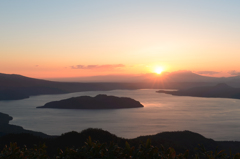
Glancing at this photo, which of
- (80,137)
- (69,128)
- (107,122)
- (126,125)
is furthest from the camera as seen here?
(107,122)

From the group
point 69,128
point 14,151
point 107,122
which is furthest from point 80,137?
point 107,122

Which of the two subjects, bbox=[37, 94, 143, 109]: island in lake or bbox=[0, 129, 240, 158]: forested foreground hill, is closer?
bbox=[0, 129, 240, 158]: forested foreground hill

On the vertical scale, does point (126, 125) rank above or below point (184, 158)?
below

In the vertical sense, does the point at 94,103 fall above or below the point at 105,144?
below

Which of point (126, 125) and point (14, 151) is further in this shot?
point (126, 125)

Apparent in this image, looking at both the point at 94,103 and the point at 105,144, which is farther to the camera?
the point at 94,103

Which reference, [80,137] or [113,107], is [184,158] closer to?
[80,137]

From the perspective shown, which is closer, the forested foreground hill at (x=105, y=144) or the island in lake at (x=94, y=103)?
the forested foreground hill at (x=105, y=144)

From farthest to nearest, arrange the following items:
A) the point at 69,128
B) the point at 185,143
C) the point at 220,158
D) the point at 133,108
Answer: the point at 133,108
the point at 69,128
the point at 185,143
the point at 220,158
